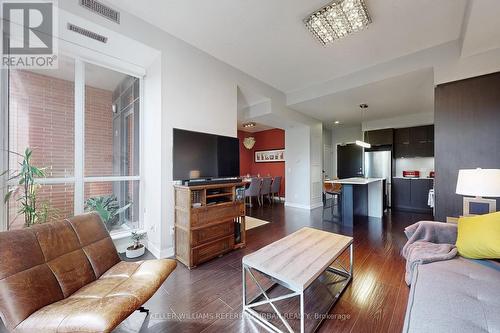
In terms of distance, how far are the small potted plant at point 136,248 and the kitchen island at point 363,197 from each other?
3.73 metres

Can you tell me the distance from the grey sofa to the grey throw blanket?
0.09m

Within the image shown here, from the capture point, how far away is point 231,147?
10.1 ft

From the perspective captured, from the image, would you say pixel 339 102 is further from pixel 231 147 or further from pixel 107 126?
pixel 107 126

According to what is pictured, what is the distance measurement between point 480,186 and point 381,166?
4405 mm

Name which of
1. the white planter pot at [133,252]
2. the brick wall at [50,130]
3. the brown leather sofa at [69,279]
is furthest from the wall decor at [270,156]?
the brown leather sofa at [69,279]

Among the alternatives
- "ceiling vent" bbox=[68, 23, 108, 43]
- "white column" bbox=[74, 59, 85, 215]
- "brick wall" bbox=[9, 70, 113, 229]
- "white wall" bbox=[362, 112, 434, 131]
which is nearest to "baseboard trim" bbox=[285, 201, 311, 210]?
"white wall" bbox=[362, 112, 434, 131]

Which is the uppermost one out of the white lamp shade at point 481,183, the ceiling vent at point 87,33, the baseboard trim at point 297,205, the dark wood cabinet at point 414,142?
the ceiling vent at point 87,33

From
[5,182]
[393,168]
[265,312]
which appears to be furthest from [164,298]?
[393,168]

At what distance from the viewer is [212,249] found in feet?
8.41

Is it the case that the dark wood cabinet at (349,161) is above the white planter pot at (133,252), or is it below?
above

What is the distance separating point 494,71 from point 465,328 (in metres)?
3.19

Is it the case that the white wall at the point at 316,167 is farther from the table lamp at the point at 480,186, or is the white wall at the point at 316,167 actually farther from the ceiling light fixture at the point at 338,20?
the table lamp at the point at 480,186

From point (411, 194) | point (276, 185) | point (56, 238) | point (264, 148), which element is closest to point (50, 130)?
point (56, 238)

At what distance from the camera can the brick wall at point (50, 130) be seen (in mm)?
2129
